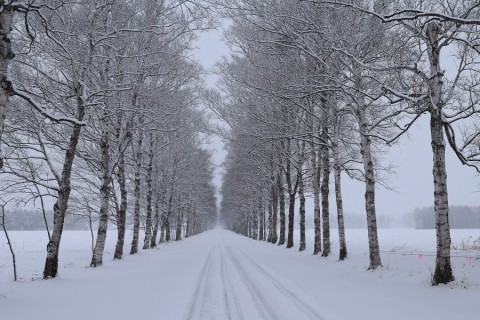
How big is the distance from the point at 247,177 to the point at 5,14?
30.3 metres

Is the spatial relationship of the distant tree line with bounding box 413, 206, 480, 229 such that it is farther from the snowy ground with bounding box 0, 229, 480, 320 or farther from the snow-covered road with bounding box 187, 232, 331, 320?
the snow-covered road with bounding box 187, 232, 331, 320

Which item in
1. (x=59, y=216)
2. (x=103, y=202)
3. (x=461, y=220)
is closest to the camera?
(x=59, y=216)

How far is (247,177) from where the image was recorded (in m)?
35.9

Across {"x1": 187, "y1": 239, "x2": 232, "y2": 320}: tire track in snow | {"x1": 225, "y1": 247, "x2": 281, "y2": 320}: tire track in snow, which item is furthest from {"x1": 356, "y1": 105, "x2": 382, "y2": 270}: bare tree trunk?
{"x1": 187, "y1": 239, "x2": 232, "y2": 320}: tire track in snow

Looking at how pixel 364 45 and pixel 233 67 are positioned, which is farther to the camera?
pixel 233 67

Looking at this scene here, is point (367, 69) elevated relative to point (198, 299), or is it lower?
elevated

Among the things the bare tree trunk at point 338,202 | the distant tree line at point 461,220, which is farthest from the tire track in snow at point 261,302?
the distant tree line at point 461,220

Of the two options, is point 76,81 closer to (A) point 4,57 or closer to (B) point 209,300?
(A) point 4,57

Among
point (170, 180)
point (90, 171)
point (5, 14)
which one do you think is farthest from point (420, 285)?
point (170, 180)

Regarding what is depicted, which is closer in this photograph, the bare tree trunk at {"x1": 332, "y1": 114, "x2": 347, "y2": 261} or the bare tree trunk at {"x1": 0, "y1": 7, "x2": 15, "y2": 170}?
the bare tree trunk at {"x1": 0, "y1": 7, "x2": 15, "y2": 170}

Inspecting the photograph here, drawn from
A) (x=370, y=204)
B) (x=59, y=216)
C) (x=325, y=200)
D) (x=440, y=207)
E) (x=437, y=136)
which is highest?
(x=437, y=136)

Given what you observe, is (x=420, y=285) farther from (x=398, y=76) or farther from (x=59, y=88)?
(x=59, y=88)

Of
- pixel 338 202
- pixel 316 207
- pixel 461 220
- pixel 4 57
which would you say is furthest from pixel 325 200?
pixel 461 220

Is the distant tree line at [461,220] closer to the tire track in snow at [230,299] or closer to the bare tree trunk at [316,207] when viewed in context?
the bare tree trunk at [316,207]
